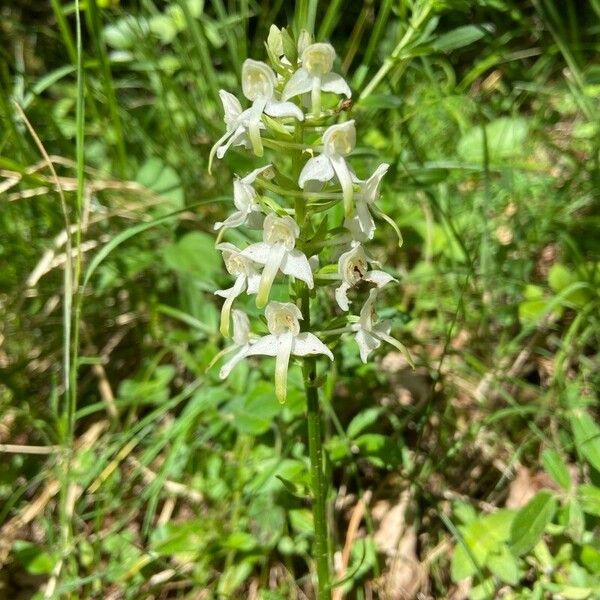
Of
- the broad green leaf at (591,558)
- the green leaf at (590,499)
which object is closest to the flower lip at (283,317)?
the green leaf at (590,499)

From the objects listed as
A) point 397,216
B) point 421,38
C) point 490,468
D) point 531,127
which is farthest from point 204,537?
point 531,127

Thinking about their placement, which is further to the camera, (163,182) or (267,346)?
(163,182)

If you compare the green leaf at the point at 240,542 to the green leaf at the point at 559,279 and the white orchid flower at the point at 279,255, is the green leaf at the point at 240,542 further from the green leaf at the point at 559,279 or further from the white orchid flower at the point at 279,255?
the green leaf at the point at 559,279

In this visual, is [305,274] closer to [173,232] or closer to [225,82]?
[173,232]

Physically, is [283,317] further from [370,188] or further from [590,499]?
[590,499]

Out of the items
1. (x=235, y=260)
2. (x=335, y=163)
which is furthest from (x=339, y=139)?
(x=235, y=260)

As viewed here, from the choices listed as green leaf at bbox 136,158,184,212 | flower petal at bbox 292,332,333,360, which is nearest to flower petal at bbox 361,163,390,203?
flower petal at bbox 292,332,333,360

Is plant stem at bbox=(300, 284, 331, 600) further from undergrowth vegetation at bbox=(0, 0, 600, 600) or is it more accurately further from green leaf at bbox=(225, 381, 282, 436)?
green leaf at bbox=(225, 381, 282, 436)
